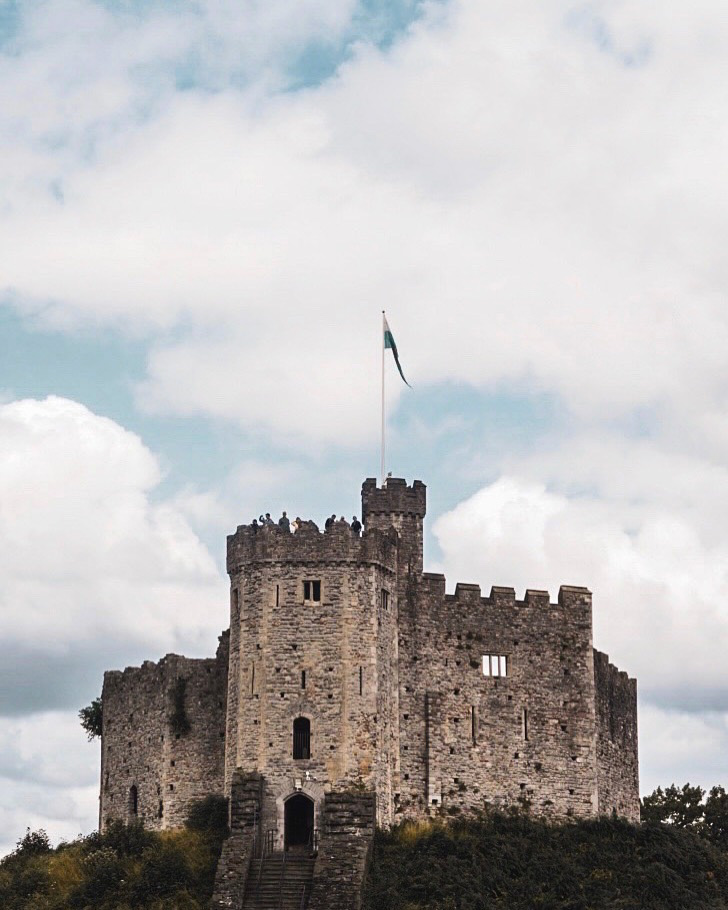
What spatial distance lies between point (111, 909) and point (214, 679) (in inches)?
467

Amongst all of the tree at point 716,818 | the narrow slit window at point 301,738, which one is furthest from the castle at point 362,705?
the tree at point 716,818

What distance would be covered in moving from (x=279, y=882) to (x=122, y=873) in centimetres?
600

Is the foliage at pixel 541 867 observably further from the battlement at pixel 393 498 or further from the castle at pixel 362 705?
the battlement at pixel 393 498

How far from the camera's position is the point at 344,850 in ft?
226

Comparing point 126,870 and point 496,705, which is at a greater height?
point 496,705

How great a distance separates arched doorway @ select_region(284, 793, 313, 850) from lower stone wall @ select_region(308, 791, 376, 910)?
49.7 inches

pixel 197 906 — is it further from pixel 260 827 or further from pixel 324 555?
pixel 324 555

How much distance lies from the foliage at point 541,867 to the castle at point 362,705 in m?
1.38

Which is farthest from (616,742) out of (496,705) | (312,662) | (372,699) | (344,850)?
(344,850)

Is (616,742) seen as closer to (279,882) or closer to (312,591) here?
(312,591)

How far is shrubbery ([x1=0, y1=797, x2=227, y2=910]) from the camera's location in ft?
225

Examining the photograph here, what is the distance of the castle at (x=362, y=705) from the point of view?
7106cm

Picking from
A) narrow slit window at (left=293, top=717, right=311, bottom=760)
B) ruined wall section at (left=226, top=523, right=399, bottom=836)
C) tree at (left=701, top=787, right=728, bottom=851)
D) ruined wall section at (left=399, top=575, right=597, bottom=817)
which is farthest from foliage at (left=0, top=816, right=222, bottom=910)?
tree at (left=701, top=787, right=728, bottom=851)

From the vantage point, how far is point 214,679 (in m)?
77.4
